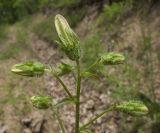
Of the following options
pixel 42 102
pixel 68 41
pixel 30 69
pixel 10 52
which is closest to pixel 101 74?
pixel 10 52

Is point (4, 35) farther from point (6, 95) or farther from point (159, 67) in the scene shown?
point (159, 67)

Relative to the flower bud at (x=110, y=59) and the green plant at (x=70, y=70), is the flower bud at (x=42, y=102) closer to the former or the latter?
the green plant at (x=70, y=70)

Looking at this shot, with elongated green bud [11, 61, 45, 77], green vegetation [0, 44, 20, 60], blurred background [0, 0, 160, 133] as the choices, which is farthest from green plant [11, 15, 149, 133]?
green vegetation [0, 44, 20, 60]

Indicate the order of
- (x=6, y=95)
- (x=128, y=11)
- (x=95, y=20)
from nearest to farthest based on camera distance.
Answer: (x=6, y=95) < (x=128, y=11) < (x=95, y=20)

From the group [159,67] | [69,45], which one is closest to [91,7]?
[159,67]

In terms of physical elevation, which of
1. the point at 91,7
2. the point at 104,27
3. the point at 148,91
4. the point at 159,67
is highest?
the point at 91,7

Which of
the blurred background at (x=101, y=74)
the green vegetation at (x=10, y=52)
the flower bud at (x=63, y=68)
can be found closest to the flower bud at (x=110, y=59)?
the flower bud at (x=63, y=68)

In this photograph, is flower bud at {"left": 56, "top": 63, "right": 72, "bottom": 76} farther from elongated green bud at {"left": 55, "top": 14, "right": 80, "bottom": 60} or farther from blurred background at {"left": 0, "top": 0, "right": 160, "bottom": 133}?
blurred background at {"left": 0, "top": 0, "right": 160, "bottom": 133}
